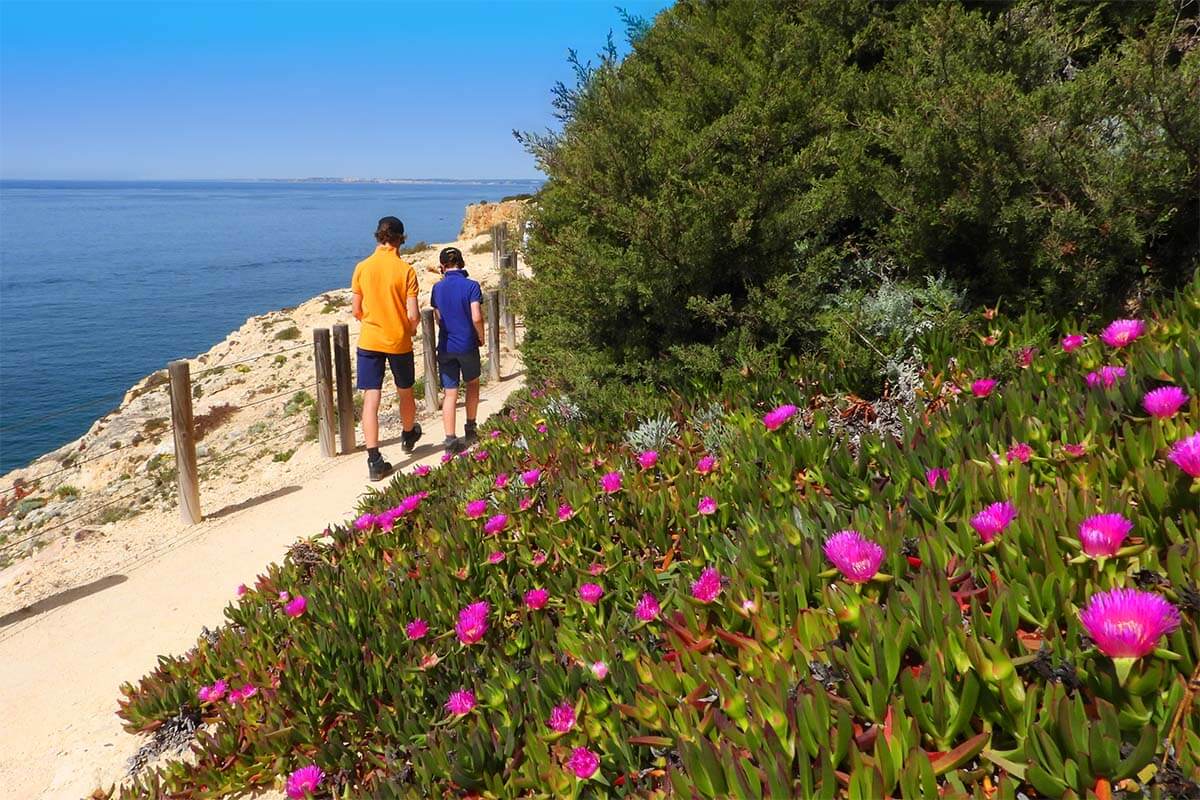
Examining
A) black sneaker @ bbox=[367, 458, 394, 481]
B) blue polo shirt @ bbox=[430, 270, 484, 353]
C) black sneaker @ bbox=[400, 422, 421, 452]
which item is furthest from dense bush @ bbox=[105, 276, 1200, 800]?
black sneaker @ bbox=[400, 422, 421, 452]

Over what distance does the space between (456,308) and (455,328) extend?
17 centimetres

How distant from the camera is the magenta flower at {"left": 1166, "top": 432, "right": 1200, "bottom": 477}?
1.69 metres

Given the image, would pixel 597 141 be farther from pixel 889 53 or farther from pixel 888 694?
pixel 888 694

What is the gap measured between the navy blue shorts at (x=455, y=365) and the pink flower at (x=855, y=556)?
5238 mm

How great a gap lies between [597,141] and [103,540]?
5666 millimetres

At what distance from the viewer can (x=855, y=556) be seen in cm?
182

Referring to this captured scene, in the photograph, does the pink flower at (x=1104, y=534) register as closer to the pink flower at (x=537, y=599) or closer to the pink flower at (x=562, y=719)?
the pink flower at (x=562, y=719)

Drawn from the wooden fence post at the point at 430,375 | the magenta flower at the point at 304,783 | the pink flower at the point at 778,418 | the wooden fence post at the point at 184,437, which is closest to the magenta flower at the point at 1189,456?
the pink flower at the point at 778,418

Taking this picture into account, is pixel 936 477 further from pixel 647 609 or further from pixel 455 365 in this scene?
pixel 455 365

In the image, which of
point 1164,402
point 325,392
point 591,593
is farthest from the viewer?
point 325,392

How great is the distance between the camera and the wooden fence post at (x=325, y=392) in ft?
23.9

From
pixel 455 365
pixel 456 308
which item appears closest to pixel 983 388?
pixel 456 308

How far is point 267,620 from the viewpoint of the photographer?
3.49 metres

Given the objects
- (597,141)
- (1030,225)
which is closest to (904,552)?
(1030,225)
